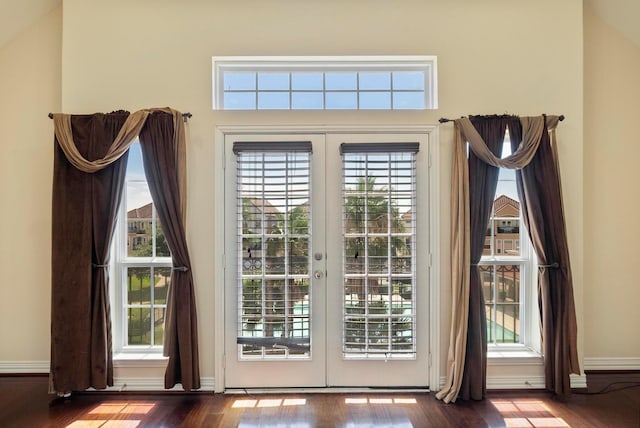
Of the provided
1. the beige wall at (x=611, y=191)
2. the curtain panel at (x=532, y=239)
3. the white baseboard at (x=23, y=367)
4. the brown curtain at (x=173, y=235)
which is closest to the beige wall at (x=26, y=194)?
the white baseboard at (x=23, y=367)

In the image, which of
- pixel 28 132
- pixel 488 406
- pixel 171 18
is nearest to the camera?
pixel 488 406

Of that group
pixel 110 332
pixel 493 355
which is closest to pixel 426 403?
pixel 493 355

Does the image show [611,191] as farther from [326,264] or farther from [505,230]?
[326,264]

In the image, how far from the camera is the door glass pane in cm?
262

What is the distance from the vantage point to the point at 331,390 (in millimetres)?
2607

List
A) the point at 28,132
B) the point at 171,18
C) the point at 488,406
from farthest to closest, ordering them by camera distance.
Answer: the point at 28,132 < the point at 171,18 < the point at 488,406

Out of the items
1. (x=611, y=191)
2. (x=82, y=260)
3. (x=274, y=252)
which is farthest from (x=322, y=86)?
(x=611, y=191)

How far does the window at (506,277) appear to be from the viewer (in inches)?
108

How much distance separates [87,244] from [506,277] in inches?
131

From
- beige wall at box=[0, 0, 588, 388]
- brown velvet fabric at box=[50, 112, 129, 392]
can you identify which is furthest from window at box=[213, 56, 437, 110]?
brown velvet fabric at box=[50, 112, 129, 392]

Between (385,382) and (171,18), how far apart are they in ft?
11.0

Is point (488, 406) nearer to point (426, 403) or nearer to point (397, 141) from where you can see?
point (426, 403)

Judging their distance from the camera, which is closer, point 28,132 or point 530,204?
point 530,204

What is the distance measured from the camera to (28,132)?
2797 mm
